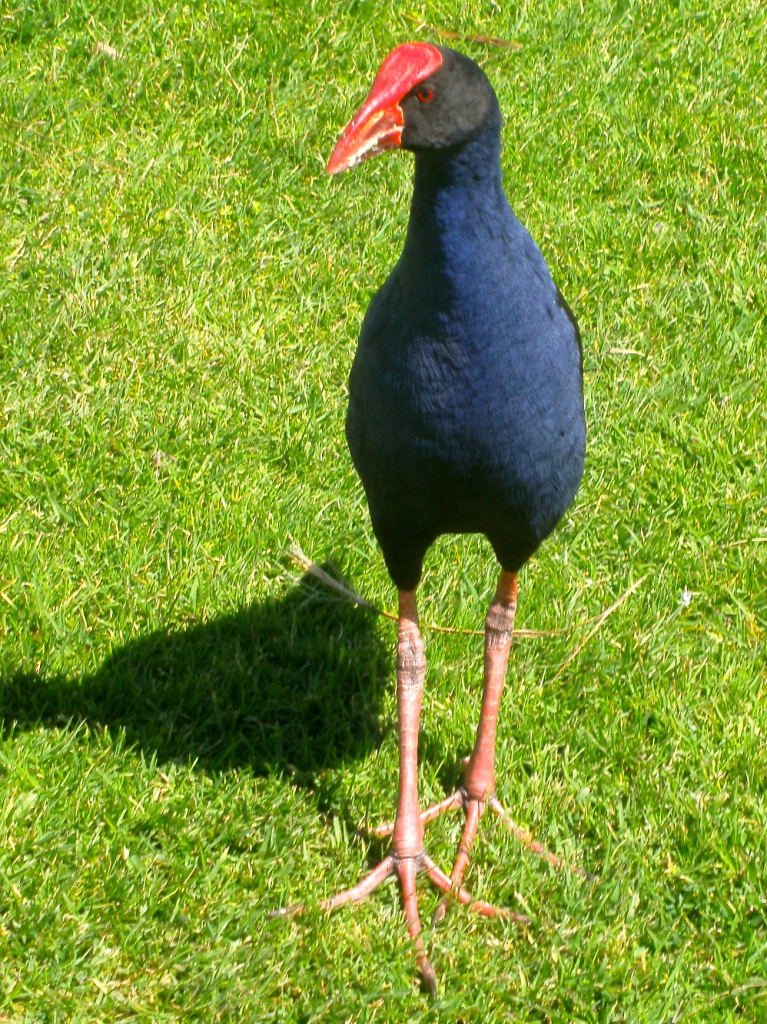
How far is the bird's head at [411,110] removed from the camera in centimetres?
237

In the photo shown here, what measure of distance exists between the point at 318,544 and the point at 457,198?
1.70m

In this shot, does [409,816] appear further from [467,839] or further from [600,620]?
[600,620]

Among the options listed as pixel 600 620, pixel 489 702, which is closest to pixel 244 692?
pixel 489 702

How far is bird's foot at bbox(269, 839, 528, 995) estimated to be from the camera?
302 cm

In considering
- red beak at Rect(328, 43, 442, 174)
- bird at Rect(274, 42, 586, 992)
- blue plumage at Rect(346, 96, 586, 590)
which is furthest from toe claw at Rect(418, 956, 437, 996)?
red beak at Rect(328, 43, 442, 174)

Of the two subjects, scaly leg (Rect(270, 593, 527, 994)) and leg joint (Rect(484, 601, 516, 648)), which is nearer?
scaly leg (Rect(270, 593, 527, 994))

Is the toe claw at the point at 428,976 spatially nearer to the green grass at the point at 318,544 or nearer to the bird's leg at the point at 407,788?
the green grass at the point at 318,544

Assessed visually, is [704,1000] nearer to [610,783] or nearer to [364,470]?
[610,783]

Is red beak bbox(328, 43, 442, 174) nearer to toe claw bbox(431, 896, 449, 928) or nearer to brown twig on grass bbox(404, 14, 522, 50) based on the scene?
toe claw bbox(431, 896, 449, 928)

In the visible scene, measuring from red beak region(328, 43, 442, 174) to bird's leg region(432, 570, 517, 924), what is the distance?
4.08ft

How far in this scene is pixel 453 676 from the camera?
144 inches

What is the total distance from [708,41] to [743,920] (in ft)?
14.9

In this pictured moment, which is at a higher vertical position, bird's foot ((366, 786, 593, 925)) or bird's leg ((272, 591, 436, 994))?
bird's leg ((272, 591, 436, 994))

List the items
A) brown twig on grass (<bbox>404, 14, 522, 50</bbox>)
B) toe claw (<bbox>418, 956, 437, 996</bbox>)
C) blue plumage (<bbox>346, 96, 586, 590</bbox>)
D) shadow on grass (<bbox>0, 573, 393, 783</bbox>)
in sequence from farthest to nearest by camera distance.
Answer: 1. brown twig on grass (<bbox>404, 14, 522, 50</bbox>)
2. shadow on grass (<bbox>0, 573, 393, 783</bbox>)
3. toe claw (<bbox>418, 956, 437, 996</bbox>)
4. blue plumage (<bbox>346, 96, 586, 590</bbox>)
